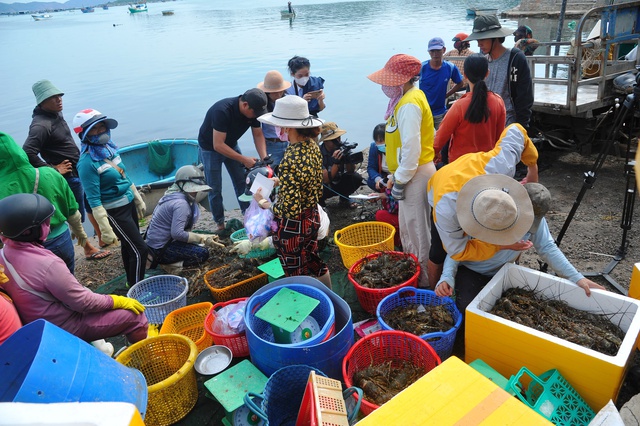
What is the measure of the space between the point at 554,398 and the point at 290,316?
1.44m

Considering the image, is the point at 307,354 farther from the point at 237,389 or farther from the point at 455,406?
the point at 455,406

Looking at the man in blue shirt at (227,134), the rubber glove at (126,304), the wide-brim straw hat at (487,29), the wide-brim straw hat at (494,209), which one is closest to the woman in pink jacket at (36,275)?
the rubber glove at (126,304)

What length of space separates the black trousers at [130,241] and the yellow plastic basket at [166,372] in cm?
139

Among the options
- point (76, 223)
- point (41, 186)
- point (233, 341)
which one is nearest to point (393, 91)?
point (233, 341)

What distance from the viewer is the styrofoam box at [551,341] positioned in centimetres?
197

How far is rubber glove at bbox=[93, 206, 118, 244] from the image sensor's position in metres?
3.64

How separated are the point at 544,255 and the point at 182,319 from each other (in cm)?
268

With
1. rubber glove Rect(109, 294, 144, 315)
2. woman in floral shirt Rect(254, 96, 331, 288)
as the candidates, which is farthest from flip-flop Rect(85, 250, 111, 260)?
woman in floral shirt Rect(254, 96, 331, 288)

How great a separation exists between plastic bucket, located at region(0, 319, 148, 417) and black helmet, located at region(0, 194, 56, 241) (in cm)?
75

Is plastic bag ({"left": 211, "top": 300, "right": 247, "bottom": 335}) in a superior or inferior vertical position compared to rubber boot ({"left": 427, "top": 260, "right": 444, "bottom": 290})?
inferior

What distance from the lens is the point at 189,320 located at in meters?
→ 3.28

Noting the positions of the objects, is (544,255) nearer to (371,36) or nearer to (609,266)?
(609,266)

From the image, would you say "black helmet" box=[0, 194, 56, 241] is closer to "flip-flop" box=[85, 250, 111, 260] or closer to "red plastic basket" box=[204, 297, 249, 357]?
"red plastic basket" box=[204, 297, 249, 357]

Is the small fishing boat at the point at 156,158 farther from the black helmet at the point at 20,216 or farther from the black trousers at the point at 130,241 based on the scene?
the black helmet at the point at 20,216
